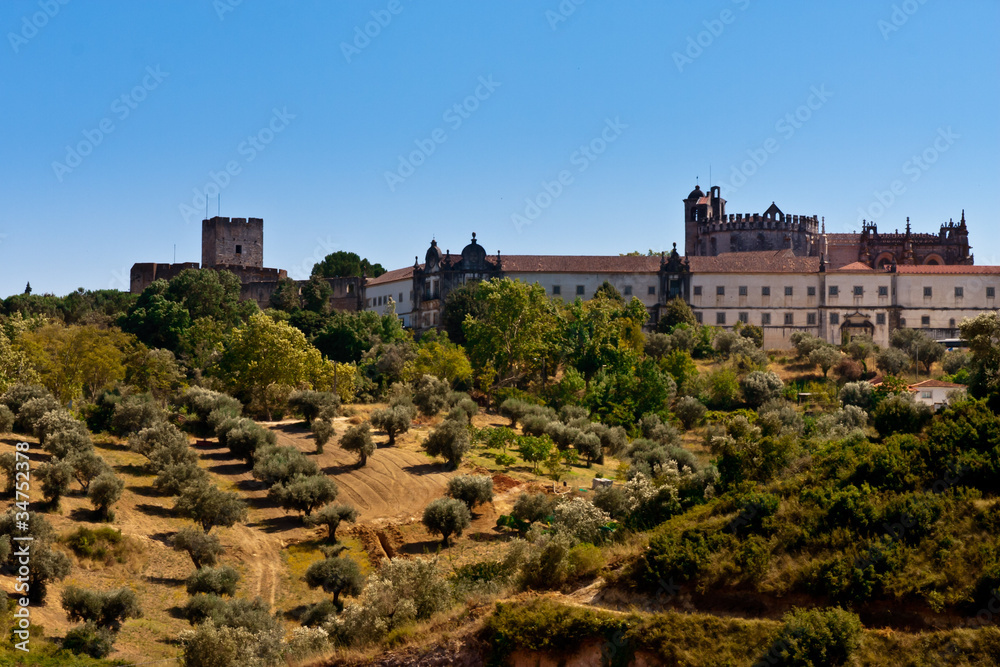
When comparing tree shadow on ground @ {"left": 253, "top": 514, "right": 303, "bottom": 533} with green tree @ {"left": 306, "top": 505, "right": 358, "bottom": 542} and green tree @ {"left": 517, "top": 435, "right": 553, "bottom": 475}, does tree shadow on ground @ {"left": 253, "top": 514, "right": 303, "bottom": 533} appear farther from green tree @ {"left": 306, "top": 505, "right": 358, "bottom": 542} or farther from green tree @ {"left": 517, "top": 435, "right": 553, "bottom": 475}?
green tree @ {"left": 517, "top": 435, "right": 553, "bottom": 475}

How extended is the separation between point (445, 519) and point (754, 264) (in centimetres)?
5742

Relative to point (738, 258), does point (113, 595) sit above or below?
below

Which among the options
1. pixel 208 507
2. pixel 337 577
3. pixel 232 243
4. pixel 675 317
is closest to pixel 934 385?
pixel 675 317

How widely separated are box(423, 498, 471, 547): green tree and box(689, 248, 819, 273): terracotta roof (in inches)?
2145

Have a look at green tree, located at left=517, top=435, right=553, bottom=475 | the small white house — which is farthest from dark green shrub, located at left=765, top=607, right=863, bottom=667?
the small white house

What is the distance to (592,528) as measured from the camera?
3203 centimetres

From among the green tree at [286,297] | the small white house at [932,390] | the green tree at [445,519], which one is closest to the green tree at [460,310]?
the green tree at [286,297]

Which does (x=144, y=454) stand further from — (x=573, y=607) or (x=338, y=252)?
(x=338, y=252)

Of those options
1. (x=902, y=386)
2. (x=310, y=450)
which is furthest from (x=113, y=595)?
(x=902, y=386)

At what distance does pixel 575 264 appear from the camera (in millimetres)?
91625

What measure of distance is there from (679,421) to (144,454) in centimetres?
2817

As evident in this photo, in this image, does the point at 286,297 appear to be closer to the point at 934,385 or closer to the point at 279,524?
the point at 934,385

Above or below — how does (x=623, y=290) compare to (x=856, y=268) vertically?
below

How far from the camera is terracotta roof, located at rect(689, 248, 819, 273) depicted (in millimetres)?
91625
